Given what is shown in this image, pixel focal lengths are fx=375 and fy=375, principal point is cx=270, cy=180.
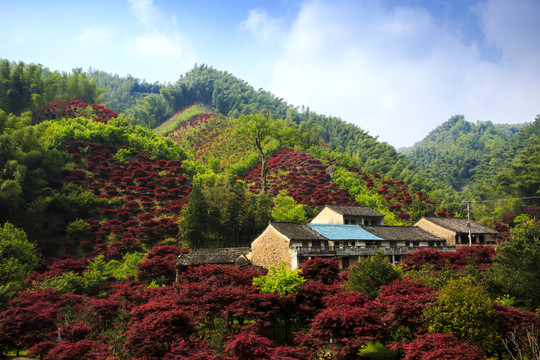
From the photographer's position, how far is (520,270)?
25703 mm

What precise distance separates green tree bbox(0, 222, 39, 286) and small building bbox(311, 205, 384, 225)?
33.8m

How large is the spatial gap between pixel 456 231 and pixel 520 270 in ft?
73.2

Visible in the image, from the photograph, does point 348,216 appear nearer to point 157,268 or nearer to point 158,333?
point 157,268

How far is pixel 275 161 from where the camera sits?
89375mm

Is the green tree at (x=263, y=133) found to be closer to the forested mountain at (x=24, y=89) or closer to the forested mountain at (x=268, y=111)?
the forested mountain at (x=268, y=111)

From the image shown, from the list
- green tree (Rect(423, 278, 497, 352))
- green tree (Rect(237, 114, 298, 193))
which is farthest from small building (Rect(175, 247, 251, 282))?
green tree (Rect(237, 114, 298, 193))

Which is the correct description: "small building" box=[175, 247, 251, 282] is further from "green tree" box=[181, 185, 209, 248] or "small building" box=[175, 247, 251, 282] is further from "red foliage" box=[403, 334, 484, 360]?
"red foliage" box=[403, 334, 484, 360]

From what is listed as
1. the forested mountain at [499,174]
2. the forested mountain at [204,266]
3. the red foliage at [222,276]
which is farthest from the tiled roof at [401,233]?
the forested mountain at [499,174]

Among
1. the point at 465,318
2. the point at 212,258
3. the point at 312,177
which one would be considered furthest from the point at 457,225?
the point at 312,177

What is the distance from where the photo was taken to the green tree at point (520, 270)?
2505cm

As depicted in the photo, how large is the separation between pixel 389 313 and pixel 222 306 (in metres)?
9.89

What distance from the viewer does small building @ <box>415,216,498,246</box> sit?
1873 inches

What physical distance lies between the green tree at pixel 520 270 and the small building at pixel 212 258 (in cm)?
2154

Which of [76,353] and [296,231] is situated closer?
A: [76,353]
